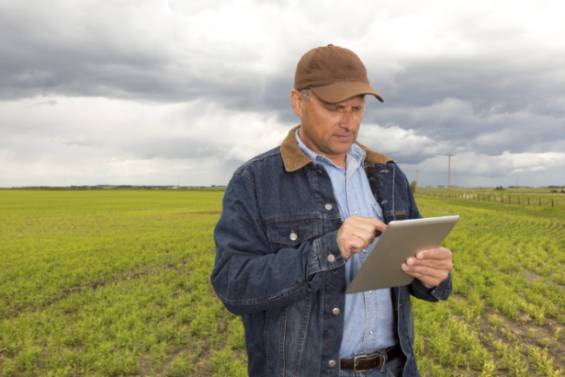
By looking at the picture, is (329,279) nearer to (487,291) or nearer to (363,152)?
(363,152)

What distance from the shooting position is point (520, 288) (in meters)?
11.6

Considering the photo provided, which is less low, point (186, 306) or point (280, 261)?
point (280, 261)

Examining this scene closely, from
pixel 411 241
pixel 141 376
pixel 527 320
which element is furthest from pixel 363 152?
pixel 527 320

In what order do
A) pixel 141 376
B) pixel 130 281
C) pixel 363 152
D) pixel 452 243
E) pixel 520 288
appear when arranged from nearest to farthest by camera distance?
pixel 363 152 → pixel 141 376 → pixel 520 288 → pixel 130 281 → pixel 452 243

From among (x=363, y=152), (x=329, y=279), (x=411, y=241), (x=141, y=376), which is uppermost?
(x=363, y=152)

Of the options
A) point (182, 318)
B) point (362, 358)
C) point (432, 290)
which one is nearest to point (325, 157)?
point (432, 290)

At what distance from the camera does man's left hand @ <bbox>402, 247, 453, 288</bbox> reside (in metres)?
2.26

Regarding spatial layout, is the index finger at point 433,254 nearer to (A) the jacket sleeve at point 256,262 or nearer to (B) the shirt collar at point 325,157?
(A) the jacket sleeve at point 256,262

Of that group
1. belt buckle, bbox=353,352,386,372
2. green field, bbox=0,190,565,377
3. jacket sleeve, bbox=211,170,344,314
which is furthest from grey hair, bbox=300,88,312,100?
green field, bbox=0,190,565,377

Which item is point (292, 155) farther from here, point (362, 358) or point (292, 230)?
point (362, 358)

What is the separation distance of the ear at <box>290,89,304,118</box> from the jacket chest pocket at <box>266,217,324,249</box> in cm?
57

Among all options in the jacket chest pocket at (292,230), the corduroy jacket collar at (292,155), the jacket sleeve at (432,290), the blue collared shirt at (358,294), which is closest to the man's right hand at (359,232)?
the blue collared shirt at (358,294)

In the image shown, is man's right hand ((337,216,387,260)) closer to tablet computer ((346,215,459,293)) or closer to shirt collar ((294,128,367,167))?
tablet computer ((346,215,459,293))

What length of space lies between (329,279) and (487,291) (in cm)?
970
